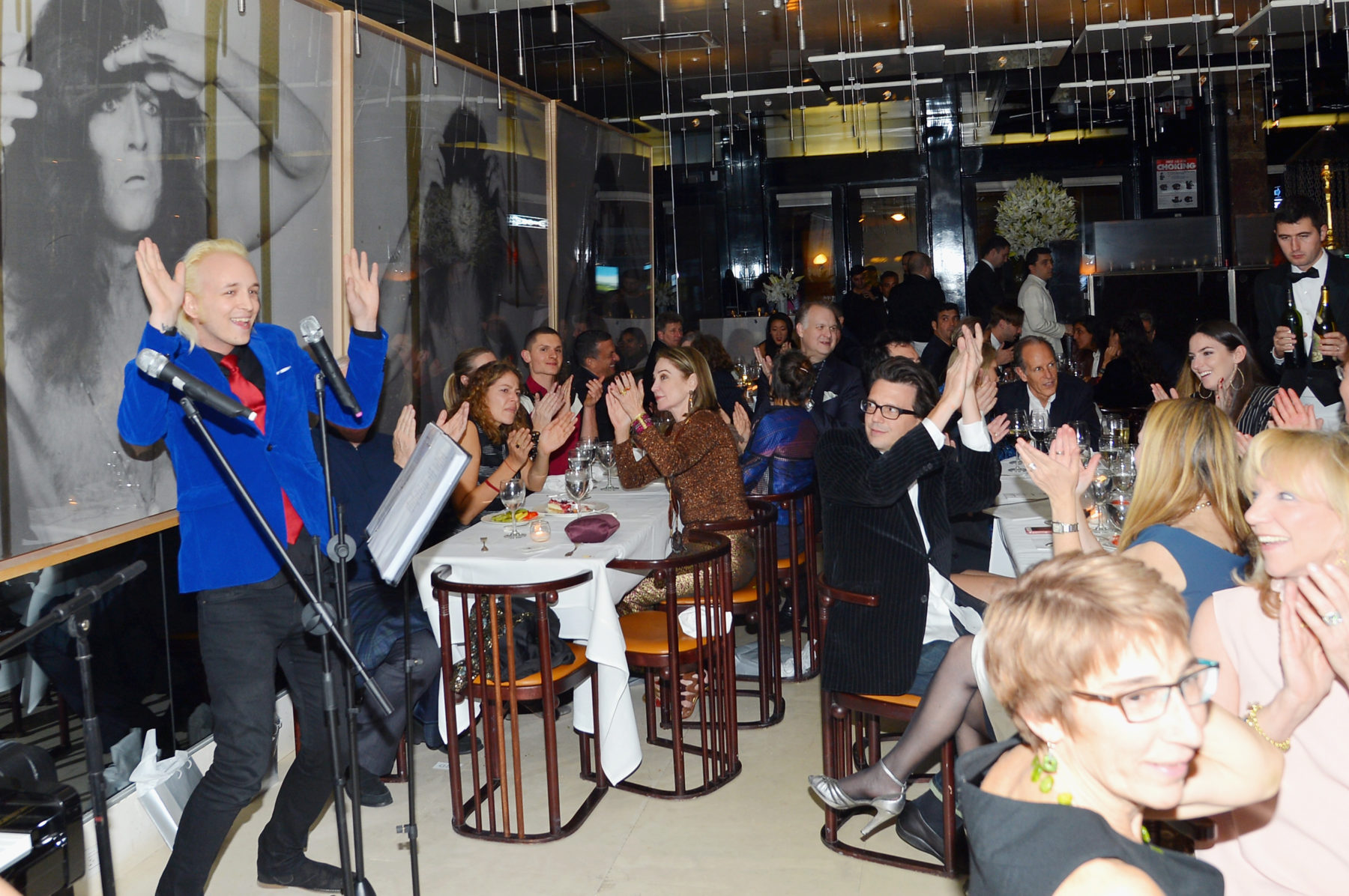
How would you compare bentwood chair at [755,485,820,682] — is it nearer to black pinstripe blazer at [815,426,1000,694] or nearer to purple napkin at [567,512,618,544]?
purple napkin at [567,512,618,544]

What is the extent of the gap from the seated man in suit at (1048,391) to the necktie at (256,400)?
368cm

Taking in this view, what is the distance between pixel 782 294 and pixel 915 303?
2.47 m

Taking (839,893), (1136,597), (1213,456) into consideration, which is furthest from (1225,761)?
(839,893)

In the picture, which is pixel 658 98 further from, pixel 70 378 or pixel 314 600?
pixel 314 600

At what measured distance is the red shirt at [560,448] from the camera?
575 cm

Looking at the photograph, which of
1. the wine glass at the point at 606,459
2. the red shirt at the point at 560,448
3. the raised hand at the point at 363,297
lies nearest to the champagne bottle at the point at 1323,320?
the wine glass at the point at 606,459

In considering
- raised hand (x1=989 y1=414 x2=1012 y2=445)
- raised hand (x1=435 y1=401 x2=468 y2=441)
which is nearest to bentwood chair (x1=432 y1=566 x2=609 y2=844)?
raised hand (x1=435 y1=401 x2=468 y2=441)

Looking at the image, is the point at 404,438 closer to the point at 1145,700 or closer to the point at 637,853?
the point at 637,853

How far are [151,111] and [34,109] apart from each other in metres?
0.53

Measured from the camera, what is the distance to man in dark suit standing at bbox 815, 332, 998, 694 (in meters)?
3.31

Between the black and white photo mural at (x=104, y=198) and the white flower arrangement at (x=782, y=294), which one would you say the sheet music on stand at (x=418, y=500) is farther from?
the white flower arrangement at (x=782, y=294)

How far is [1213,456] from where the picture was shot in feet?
8.36

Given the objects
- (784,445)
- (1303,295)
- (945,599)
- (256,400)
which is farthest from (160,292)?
(1303,295)

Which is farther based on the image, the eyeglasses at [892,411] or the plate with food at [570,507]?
the plate with food at [570,507]
